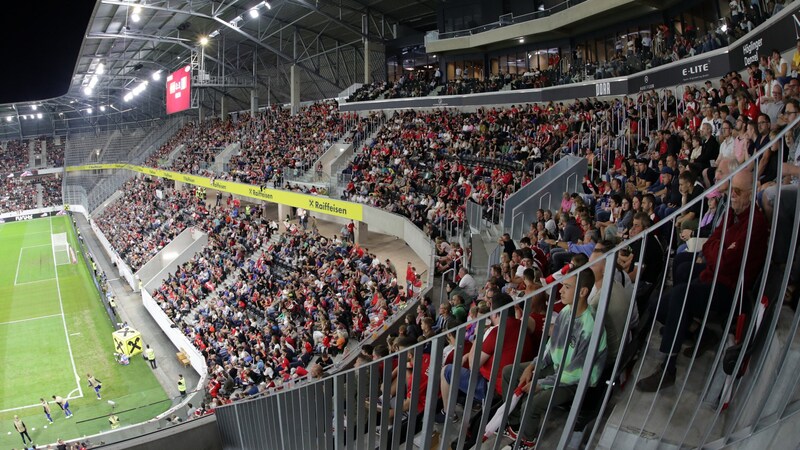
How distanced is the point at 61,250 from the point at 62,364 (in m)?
26.7

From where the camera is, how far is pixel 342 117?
3347 centimetres

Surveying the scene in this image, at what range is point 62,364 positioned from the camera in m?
21.7

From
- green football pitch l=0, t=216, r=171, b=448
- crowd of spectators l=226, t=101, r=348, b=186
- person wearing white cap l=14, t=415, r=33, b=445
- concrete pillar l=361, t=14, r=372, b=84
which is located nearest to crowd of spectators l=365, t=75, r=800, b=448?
green football pitch l=0, t=216, r=171, b=448

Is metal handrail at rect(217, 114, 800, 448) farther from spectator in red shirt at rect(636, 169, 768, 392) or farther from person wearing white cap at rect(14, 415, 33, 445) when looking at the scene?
person wearing white cap at rect(14, 415, 33, 445)

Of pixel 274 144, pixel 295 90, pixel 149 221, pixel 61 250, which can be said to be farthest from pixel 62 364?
pixel 61 250

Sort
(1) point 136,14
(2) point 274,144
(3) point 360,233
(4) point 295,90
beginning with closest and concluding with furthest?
1. (3) point 360,233
2. (1) point 136,14
3. (2) point 274,144
4. (4) point 295,90

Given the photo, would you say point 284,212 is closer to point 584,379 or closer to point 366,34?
point 366,34

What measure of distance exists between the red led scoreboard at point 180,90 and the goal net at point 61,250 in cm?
1340

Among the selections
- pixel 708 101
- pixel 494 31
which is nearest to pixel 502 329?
pixel 708 101

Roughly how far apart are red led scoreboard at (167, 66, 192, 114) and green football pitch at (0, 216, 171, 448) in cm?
1238

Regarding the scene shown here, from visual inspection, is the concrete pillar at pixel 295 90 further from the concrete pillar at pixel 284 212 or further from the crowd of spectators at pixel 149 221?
the concrete pillar at pixel 284 212

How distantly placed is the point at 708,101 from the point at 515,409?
29.0 feet

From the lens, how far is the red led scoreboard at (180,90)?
117 ft

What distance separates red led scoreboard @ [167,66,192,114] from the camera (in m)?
35.6
